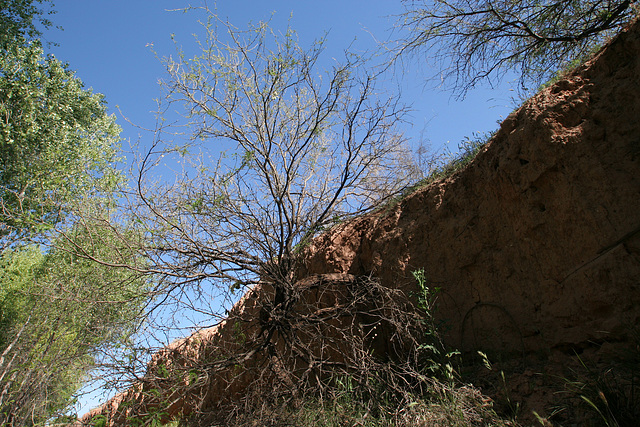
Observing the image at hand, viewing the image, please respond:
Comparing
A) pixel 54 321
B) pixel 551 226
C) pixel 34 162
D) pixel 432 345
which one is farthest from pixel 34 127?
pixel 551 226

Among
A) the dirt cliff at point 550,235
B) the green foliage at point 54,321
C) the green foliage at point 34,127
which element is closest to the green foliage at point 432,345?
the dirt cliff at point 550,235

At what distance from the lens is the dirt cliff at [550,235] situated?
10.6 ft

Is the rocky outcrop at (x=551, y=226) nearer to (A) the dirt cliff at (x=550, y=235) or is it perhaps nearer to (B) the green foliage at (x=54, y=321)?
(A) the dirt cliff at (x=550, y=235)

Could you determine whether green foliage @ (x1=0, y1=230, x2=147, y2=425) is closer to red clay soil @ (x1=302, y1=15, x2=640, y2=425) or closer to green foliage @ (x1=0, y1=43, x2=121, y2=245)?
green foliage @ (x1=0, y1=43, x2=121, y2=245)

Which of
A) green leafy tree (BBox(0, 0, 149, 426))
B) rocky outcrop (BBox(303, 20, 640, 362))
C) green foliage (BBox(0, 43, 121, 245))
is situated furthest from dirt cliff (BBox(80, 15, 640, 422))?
green foliage (BBox(0, 43, 121, 245))

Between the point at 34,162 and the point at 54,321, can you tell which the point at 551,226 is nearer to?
the point at 54,321

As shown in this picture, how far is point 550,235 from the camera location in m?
3.69

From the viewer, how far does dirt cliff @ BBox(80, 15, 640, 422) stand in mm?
3234

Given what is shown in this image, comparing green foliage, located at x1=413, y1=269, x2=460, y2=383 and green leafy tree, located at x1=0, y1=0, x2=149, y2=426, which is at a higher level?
green leafy tree, located at x1=0, y1=0, x2=149, y2=426

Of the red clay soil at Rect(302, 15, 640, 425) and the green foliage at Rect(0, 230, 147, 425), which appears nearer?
the red clay soil at Rect(302, 15, 640, 425)

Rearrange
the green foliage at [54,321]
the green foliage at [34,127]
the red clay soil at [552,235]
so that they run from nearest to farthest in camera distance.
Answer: the red clay soil at [552,235], the green foliage at [54,321], the green foliage at [34,127]

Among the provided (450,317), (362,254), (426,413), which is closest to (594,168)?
(450,317)

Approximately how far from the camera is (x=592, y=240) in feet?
11.1

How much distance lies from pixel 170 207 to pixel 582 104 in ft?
16.6
